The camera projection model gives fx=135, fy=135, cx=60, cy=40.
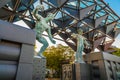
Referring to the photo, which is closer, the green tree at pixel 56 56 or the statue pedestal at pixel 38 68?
the statue pedestal at pixel 38 68

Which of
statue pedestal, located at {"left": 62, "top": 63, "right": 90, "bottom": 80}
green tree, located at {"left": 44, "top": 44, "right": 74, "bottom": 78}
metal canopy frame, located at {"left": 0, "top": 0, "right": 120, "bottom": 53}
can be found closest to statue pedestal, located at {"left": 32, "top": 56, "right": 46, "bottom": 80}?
statue pedestal, located at {"left": 62, "top": 63, "right": 90, "bottom": 80}

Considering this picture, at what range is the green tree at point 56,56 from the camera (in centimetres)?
2405

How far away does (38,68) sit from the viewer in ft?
15.3

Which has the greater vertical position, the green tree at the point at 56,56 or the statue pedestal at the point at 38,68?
the green tree at the point at 56,56

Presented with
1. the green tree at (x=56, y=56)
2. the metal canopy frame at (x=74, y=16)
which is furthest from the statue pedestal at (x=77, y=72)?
the green tree at (x=56, y=56)

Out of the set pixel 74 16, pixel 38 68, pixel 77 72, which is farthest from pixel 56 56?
pixel 38 68

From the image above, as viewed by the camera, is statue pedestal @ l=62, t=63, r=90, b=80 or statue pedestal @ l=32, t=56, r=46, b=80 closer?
statue pedestal @ l=32, t=56, r=46, b=80

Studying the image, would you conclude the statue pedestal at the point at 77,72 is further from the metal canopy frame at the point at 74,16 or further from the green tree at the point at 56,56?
the green tree at the point at 56,56

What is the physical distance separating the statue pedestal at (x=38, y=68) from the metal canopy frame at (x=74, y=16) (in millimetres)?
6892

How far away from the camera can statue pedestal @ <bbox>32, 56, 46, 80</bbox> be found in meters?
4.53

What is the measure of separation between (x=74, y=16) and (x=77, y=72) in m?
7.33

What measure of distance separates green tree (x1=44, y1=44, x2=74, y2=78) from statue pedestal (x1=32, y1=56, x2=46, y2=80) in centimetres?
1904

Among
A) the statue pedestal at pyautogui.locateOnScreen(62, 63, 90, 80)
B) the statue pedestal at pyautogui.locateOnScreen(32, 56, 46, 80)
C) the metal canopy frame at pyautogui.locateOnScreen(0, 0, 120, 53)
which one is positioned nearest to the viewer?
the statue pedestal at pyautogui.locateOnScreen(32, 56, 46, 80)

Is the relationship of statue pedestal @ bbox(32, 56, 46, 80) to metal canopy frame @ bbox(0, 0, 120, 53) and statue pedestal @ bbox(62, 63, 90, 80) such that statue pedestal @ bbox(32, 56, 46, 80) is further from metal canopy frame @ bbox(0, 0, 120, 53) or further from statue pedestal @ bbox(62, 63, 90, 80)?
metal canopy frame @ bbox(0, 0, 120, 53)
